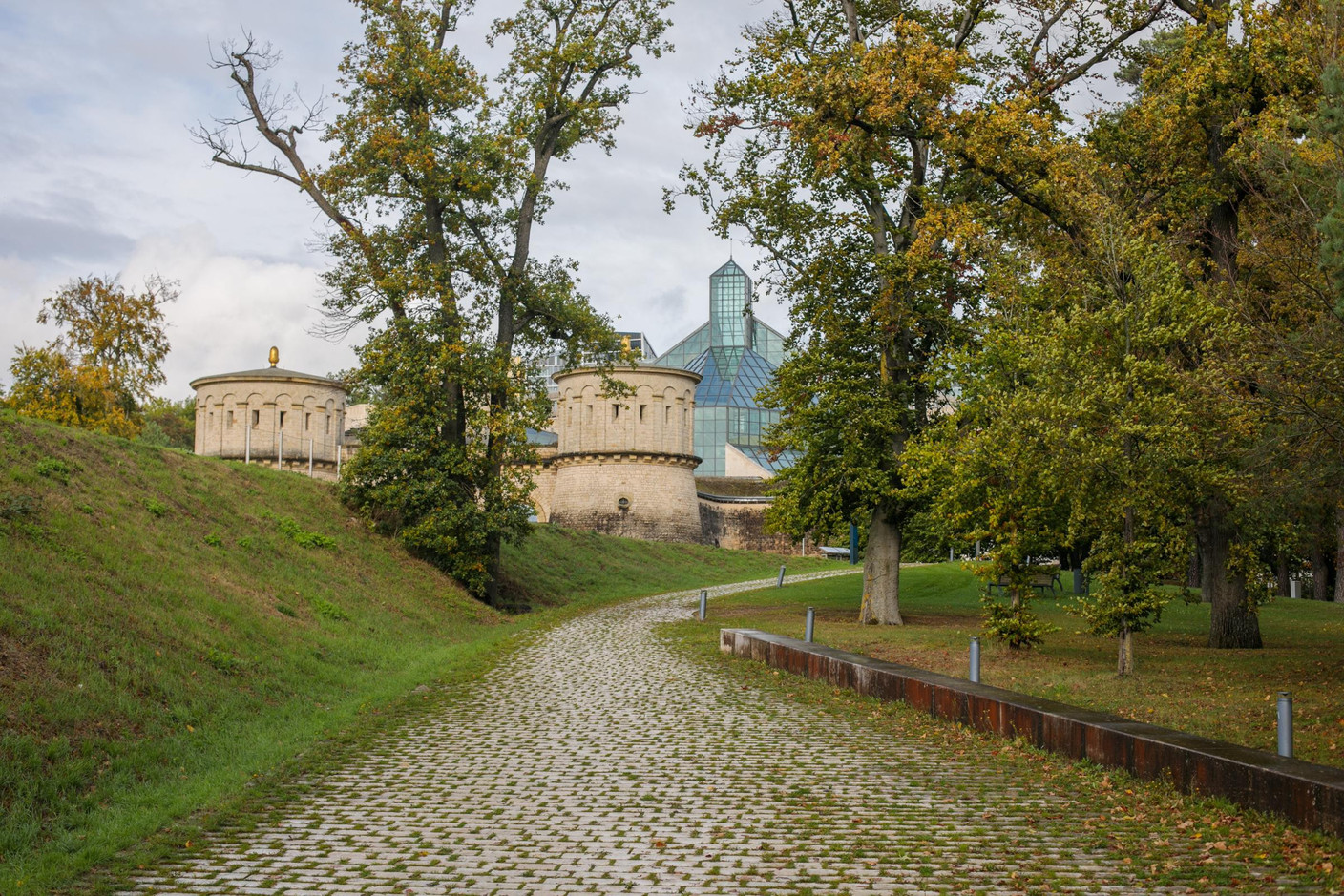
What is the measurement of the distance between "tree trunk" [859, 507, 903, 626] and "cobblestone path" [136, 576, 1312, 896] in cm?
1078

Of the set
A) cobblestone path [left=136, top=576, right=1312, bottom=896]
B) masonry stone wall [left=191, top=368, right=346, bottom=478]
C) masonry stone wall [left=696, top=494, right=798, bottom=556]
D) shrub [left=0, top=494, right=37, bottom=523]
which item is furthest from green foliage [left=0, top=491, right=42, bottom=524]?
masonry stone wall [left=696, top=494, right=798, bottom=556]

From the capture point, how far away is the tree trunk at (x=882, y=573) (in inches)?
861

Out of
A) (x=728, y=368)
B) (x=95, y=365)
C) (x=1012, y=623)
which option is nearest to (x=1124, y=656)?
(x=1012, y=623)

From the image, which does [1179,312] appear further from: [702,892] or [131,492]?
[131,492]

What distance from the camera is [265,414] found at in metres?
42.8

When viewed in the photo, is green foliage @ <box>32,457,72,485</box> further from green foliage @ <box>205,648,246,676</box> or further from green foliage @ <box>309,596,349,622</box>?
green foliage @ <box>205,648,246,676</box>

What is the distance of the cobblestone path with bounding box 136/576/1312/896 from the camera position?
5910 mm

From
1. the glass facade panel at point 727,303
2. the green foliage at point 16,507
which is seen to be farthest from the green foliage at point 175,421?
the green foliage at point 16,507

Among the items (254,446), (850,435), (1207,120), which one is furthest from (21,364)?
(1207,120)

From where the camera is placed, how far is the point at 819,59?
1858 cm

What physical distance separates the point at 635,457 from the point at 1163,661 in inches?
1305

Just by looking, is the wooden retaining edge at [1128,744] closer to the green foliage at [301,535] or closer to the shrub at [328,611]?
the shrub at [328,611]

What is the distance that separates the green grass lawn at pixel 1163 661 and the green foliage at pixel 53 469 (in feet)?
35.7

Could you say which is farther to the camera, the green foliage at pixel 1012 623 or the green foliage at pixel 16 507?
the green foliage at pixel 1012 623
